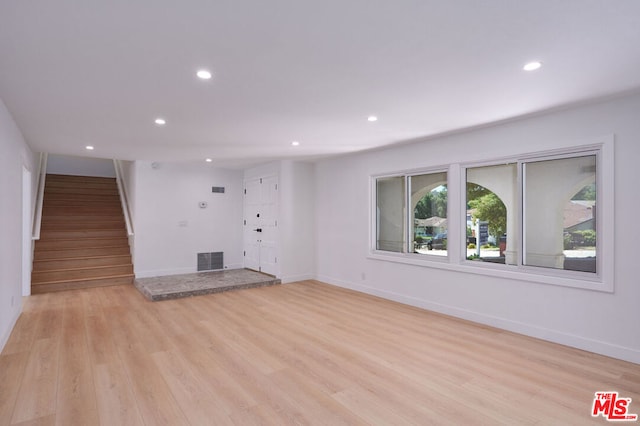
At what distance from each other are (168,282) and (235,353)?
3570mm

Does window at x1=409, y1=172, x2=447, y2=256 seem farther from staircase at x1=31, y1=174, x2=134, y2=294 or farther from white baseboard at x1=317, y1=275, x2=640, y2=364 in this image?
staircase at x1=31, y1=174, x2=134, y2=294

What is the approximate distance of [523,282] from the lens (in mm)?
3926

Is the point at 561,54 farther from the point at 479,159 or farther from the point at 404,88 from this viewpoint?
the point at 479,159

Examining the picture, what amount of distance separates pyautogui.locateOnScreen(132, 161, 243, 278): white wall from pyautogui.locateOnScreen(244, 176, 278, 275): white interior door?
0.29 metres

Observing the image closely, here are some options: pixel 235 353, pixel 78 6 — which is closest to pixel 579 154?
pixel 235 353

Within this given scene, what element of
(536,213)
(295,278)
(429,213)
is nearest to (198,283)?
(295,278)

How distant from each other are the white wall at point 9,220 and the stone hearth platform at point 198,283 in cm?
176

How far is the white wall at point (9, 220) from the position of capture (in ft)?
11.3

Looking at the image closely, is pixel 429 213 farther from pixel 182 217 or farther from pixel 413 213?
pixel 182 217

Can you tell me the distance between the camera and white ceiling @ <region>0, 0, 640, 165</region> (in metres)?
1.88

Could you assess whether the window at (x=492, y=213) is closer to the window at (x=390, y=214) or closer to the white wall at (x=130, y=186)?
the window at (x=390, y=214)

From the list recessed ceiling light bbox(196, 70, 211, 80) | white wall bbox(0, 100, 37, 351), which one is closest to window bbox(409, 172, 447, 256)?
recessed ceiling light bbox(196, 70, 211, 80)

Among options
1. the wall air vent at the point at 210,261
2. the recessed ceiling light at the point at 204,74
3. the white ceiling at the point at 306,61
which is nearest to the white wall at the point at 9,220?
the white ceiling at the point at 306,61

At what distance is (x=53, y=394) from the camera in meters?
2.62
